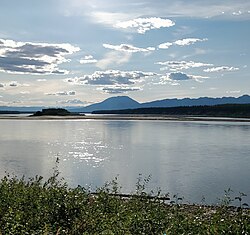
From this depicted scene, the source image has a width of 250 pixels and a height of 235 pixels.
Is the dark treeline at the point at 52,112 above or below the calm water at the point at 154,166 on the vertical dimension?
above

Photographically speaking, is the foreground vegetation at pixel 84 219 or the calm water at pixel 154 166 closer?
the foreground vegetation at pixel 84 219

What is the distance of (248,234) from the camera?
22.6 ft

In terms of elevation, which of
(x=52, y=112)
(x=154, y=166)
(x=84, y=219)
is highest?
(x=52, y=112)

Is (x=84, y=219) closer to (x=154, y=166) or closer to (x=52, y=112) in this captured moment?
(x=154, y=166)

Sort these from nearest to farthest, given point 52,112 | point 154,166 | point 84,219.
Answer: point 84,219 → point 154,166 → point 52,112

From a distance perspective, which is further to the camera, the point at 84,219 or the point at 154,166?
the point at 154,166

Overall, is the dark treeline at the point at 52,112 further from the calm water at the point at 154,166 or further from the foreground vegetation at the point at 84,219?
the foreground vegetation at the point at 84,219

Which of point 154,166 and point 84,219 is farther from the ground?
point 84,219

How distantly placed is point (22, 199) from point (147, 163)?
19937mm

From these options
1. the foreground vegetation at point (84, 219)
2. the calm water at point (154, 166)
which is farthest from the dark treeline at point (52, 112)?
the foreground vegetation at point (84, 219)

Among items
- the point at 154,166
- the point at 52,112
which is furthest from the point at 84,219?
the point at 52,112

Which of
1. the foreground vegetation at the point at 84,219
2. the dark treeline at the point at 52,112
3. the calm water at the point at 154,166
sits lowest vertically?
the calm water at the point at 154,166

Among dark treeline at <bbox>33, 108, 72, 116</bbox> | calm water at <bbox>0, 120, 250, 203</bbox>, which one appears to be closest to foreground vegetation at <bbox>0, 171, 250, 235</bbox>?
calm water at <bbox>0, 120, 250, 203</bbox>

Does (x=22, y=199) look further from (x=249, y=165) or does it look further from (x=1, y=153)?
(x=1, y=153)
